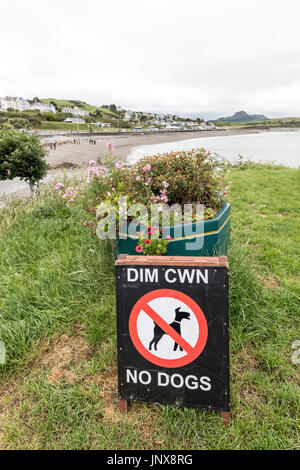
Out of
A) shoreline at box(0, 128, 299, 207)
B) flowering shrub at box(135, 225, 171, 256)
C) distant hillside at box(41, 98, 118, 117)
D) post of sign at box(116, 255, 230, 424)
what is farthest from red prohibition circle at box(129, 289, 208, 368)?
distant hillside at box(41, 98, 118, 117)

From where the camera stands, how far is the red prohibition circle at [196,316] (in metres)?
1.75

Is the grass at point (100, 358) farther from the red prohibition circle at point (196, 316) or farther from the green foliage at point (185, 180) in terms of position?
the green foliage at point (185, 180)

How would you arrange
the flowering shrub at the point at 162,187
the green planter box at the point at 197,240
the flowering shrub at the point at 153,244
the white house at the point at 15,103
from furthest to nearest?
the white house at the point at 15,103 → the flowering shrub at the point at 162,187 → the green planter box at the point at 197,240 → the flowering shrub at the point at 153,244

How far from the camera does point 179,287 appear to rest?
1743mm

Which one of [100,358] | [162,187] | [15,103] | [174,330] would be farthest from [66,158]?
[15,103]

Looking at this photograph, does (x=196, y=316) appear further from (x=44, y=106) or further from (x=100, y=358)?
(x=44, y=106)

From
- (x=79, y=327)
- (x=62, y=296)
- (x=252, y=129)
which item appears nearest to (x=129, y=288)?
(x=79, y=327)

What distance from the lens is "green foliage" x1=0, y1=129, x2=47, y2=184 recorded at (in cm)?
679

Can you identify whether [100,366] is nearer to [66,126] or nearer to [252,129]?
[66,126]

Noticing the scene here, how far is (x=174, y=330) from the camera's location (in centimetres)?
176

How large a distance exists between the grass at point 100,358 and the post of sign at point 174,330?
185mm

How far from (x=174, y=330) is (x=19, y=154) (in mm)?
6567

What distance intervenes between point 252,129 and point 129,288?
91131 millimetres

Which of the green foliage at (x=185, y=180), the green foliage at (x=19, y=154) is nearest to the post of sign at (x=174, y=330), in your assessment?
the green foliage at (x=185, y=180)
